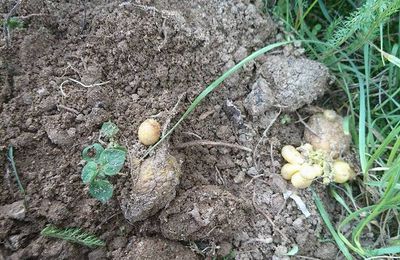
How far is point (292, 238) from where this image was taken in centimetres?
180

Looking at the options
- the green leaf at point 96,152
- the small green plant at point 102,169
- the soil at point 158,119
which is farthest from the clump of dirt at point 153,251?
the green leaf at point 96,152

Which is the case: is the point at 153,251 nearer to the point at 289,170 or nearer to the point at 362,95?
the point at 289,170

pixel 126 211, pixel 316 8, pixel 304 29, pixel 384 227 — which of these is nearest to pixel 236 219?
pixel 126 211

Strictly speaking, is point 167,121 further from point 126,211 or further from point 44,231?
point 44,231

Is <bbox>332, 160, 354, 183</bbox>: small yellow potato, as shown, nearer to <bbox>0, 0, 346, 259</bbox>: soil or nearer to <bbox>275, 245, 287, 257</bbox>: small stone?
<bbox>0, 0, 346, 259</bbox>: soil

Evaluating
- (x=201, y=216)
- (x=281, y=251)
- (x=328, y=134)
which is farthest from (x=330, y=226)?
(x=201, y=216)

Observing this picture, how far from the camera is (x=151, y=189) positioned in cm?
157

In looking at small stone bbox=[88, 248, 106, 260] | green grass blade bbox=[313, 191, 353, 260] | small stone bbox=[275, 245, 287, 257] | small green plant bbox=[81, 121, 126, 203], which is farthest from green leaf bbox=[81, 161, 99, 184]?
green grass blade bbox=[313, 191, 353, 260]

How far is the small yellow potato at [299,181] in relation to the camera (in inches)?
71.0

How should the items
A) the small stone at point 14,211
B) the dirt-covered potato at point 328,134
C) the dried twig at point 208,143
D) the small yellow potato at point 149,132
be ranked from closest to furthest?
the small stone at point 14,211
the small yellow potato at point 149,132
the dried twig at point 208,143
the dirt-covered potato at point 328,134

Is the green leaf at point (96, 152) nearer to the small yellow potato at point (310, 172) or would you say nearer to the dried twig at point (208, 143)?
the dried twig at point (208, 143)

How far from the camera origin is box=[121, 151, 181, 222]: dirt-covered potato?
1.57m

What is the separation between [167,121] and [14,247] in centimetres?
66

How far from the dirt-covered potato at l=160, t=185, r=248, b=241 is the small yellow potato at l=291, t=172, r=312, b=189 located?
29cm
